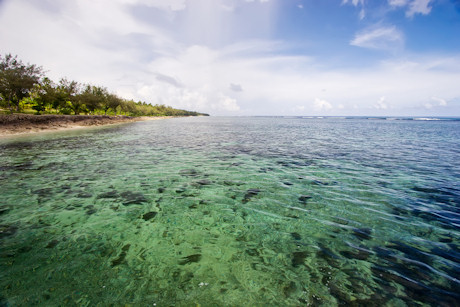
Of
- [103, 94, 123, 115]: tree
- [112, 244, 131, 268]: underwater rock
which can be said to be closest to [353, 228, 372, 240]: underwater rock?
[112, 244, 131, 268]: underwater rock

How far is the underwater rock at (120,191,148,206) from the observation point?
934cm

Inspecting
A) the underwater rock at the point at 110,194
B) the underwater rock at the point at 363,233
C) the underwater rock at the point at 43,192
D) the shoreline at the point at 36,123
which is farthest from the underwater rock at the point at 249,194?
the shoreline at the point at 36,123

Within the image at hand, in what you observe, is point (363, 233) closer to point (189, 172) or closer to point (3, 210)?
point (189, 172)

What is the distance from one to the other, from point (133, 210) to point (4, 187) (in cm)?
901

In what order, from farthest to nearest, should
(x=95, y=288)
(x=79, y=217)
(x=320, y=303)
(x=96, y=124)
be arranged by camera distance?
(x=96, y=124) < (x=79, y=217) < (x=95, y=288) < (x=320, y=303)

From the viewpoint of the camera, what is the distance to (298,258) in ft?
18.7

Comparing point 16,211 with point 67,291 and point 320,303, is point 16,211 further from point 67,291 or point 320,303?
point 320,303

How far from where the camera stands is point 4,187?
11133mm

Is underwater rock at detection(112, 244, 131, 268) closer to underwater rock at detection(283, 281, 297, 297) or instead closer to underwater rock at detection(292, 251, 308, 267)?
underwater rock at detection(283, 281, 297, 297)

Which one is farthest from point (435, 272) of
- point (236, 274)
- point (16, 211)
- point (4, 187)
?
point (4, 187)

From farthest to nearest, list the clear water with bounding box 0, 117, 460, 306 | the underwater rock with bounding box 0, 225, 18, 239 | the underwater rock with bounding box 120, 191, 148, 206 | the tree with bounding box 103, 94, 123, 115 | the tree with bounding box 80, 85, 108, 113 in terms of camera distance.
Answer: the tree with bounding box 103, 94, 123, 115, the tree with bounding box 80, 85, 108, 113, the underwater rock with bounding box 120, 191, 148, 206, the underwater rock with bounding box 0, 225, 18, 239, the clear water with bounding box 0, 117, 460, 306

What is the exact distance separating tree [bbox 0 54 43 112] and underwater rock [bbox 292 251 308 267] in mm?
81871

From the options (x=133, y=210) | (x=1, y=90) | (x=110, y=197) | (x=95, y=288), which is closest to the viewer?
(x=95, y=288)

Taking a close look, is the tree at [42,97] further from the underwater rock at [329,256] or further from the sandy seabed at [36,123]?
the underwater rock at [329,256]
